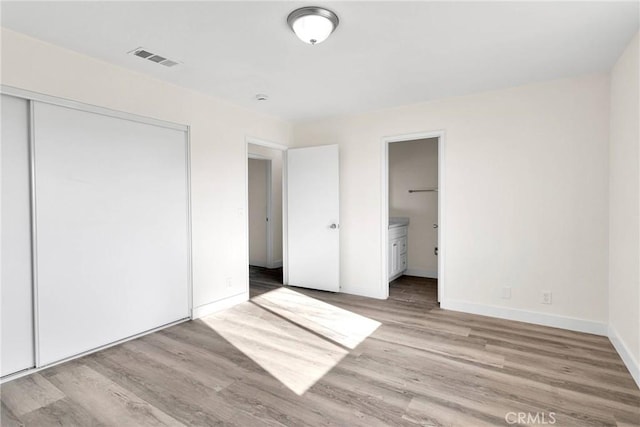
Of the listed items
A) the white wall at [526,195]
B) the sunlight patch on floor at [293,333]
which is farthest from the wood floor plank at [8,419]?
the white wall at [526,195]

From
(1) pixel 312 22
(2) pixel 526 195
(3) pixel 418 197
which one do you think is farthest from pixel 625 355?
(3) pixel 418 197

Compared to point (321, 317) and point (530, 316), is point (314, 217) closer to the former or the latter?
point (321, 317)

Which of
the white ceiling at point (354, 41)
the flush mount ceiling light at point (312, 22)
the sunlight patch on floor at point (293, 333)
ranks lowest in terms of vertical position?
the sunlight patch on floor at point (293, 333)

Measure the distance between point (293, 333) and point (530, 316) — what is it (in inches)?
96.0

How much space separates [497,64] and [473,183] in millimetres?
1263

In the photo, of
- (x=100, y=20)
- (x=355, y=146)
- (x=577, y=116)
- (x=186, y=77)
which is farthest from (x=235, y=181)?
(x=577, y=116)

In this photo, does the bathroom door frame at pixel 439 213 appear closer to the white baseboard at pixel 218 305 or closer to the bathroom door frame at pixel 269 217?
the white baseboard at pixel 218 305

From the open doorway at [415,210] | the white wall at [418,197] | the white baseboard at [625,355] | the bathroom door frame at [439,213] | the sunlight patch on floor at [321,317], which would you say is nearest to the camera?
the white baseboard at [625,355]

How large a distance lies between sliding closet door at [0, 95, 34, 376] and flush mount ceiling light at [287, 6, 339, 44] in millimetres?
2065

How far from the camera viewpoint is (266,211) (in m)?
6.39

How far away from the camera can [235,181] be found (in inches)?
159

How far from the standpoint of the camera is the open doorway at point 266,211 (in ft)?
20.6

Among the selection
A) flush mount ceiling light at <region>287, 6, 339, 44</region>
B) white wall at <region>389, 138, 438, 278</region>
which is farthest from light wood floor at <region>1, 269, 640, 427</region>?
flush mount ceiling light at <region>287, 6, 339, 44</region>

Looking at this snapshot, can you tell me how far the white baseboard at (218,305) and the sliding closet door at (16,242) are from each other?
140cm
